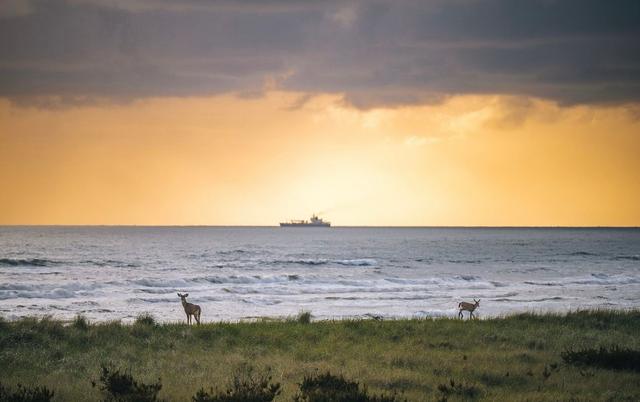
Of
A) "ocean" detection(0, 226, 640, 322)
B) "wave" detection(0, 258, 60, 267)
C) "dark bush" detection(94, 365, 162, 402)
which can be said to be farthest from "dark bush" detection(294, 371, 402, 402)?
"wave" detection(0, 258, 60, 267)

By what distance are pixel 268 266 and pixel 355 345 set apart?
184ft

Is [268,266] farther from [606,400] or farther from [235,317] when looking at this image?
[606,400]

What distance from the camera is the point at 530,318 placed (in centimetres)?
2125

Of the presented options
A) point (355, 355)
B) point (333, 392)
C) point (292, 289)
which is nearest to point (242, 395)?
point (333, 392)

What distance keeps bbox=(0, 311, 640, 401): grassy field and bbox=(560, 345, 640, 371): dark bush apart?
227 mm

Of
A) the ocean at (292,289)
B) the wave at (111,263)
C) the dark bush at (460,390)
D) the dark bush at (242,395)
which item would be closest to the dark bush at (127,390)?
the dark bush at (242,395)

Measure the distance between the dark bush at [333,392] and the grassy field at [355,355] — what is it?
37 centimetres

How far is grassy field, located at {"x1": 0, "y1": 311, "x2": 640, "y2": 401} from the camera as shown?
1190cm

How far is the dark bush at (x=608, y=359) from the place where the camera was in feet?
44.4

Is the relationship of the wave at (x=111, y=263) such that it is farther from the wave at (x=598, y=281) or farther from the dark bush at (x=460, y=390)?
the dark bush at (x=460, y=390)

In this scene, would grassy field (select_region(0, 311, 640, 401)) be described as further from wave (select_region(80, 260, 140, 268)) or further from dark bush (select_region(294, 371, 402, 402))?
wave (select_region(80, 260, 140, 268))

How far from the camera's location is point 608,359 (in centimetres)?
1368

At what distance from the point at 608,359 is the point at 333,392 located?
6.57 meters

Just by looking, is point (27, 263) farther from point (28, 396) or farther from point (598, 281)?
point (28, 396)
